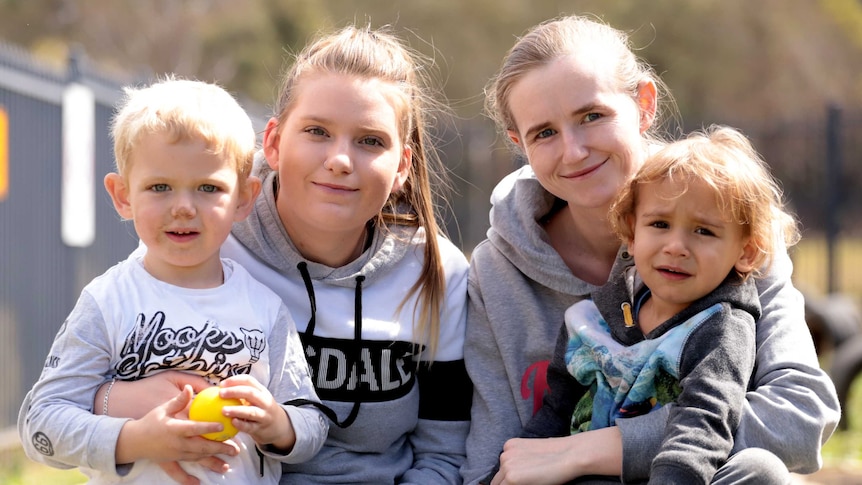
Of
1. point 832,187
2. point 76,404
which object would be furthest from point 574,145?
point 832,187

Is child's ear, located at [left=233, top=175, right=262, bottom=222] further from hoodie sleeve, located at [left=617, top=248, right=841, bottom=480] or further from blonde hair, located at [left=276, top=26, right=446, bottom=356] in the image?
hoodie sleeve, located at [left=617, top=248, right=841, bottom=480]

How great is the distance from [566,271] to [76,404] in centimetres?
157

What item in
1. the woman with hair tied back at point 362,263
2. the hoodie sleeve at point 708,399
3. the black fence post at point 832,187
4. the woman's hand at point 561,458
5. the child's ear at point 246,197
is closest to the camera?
the hoodie sleeve at point 708,399

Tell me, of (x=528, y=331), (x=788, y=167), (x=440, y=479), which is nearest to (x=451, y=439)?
(x=440, y=479)

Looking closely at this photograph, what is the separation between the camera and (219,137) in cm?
287

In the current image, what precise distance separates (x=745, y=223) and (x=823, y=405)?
1.83 feet

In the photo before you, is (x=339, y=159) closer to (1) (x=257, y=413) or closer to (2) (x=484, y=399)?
(1) (x=257, y=413)

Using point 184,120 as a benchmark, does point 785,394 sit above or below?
below

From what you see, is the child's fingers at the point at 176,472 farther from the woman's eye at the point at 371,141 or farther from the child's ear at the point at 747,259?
the child's ear at the point at 747,259

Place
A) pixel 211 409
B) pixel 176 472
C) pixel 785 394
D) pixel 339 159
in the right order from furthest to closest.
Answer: pixel 339 159, pixel 785 394, pixel 176 472, pixel 211 409

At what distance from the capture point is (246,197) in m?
3.06

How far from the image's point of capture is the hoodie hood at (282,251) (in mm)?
3363

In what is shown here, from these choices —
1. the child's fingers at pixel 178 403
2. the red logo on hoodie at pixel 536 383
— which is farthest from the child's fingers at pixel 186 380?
the red logo on hoodie at pixel 536 383

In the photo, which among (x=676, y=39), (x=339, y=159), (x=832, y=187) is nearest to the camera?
(x=339, y=159)
